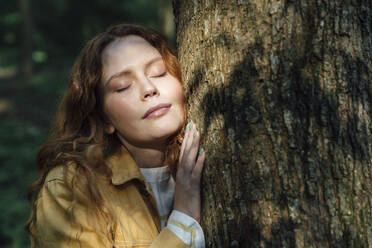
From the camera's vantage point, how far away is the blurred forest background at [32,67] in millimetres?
6191

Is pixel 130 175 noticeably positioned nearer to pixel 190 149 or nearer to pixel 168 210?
pixel 168 210

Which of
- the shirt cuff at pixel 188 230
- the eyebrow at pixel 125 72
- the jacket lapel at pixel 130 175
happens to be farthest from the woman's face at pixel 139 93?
the shirt cuff at pixel 188 230

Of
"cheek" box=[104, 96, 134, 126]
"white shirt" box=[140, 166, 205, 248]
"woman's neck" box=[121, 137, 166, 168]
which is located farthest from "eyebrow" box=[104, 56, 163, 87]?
"white shirt" box=[140, 166, 205, 248]

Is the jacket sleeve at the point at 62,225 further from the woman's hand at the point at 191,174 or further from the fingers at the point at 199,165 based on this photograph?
the fingers at the point at 199,165

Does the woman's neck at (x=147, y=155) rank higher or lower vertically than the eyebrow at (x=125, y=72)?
lower

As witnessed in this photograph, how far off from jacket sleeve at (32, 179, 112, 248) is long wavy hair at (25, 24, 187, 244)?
1.9 inches

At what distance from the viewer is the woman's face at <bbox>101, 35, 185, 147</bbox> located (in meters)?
1.98

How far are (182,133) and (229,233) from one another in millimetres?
641

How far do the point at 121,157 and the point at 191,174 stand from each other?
0.60m

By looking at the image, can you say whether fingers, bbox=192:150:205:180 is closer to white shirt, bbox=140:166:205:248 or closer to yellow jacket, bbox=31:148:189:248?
white shirt, bbox=140:166:205:248

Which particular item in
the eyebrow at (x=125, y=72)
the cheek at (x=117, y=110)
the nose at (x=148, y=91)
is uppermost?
the eyebrow at (x=125, y=72)

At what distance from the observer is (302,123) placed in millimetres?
1434

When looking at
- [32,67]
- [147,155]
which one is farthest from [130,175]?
[32,67]

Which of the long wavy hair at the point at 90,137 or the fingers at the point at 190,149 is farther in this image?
the long wavy hair at the point at 90,137
